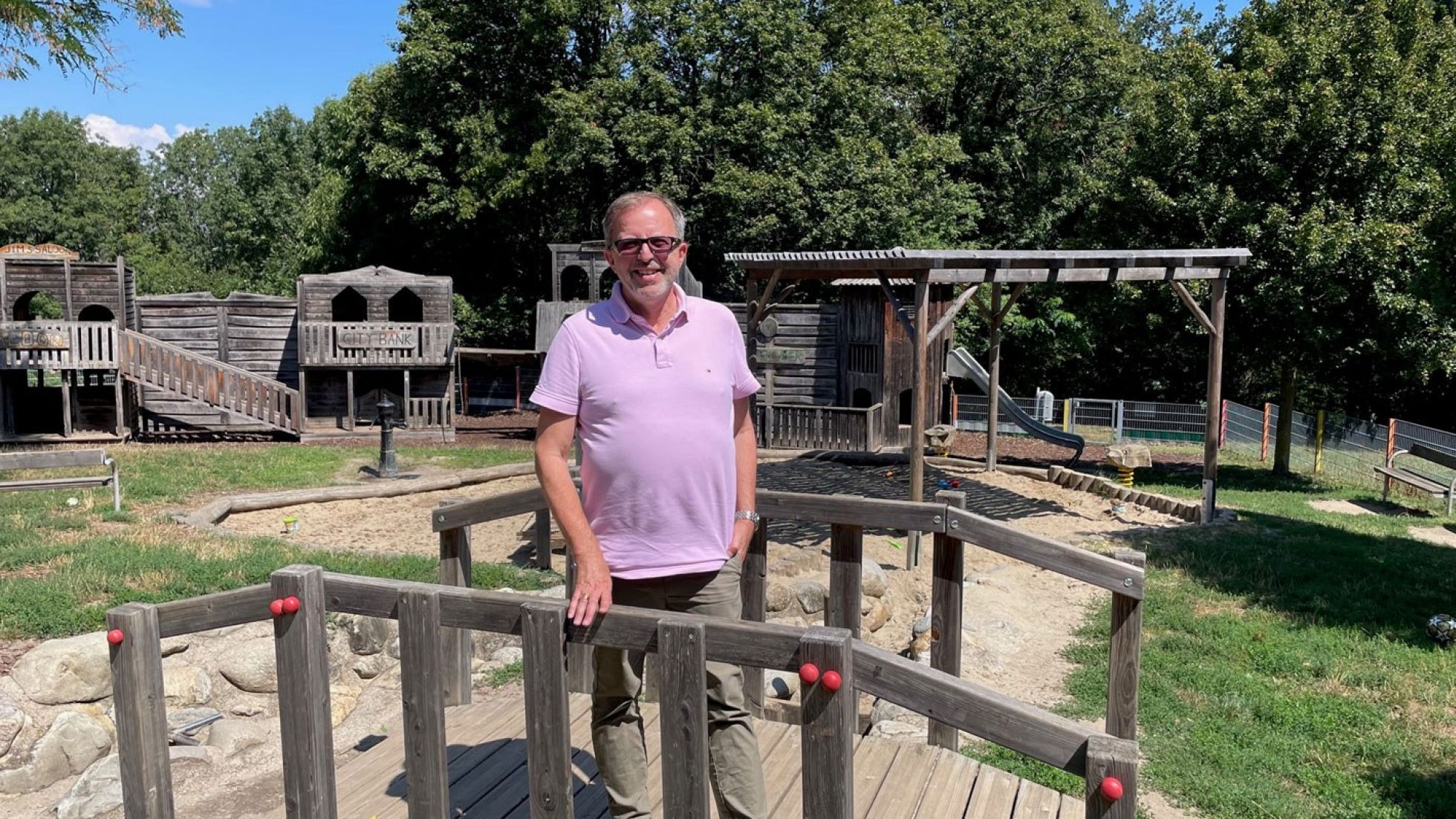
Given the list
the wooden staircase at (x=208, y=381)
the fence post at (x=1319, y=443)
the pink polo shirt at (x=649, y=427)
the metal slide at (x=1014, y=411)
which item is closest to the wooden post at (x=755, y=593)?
the pink polo shirt at (x=649, y=427)

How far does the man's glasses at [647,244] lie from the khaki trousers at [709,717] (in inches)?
38.8

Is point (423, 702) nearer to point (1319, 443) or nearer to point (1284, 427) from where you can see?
point (1284, 427)

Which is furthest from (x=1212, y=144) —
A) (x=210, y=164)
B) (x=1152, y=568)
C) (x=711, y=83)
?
(x=210, y=164)

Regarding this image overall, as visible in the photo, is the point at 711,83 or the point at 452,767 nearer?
the point at 452,767

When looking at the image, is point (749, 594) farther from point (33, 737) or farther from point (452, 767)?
point (33, 737)

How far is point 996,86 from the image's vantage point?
29281mm

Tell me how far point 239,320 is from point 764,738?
21.1m

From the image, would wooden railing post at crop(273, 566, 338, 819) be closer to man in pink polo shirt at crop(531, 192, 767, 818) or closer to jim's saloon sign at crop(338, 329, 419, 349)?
man in pink polo shirt at crop(531, 192, 767, 818)

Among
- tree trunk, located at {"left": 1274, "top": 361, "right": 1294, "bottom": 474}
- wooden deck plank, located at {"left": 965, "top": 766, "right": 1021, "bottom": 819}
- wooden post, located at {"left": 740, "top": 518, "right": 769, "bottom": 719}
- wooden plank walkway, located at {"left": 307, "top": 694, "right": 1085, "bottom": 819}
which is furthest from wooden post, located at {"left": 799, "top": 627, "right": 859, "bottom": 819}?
tree trunk, located at {"left": 1274, "top": 361, "right": 1294, "bottom": 474}

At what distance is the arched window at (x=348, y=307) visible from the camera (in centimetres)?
2591

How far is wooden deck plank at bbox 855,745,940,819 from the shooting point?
12.8ft

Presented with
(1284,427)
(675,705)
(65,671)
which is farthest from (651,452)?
(1284,427)

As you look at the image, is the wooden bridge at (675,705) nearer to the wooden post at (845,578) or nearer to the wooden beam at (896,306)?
the wooden post at (845,578)

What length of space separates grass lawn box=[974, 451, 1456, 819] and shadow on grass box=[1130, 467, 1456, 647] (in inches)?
1.0
